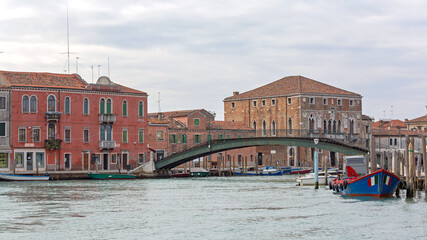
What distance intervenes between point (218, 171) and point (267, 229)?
38.9 metres

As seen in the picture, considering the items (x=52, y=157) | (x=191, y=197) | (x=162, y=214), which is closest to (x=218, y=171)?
(x=52, y=157)

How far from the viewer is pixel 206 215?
27.2m

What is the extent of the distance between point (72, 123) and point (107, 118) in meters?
2.59

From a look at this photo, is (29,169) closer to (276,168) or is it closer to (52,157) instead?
(52,157)

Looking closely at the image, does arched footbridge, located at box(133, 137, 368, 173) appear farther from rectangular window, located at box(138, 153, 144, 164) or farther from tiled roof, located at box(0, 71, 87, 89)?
tiled roof, located at box(0, 71, 87, 89)

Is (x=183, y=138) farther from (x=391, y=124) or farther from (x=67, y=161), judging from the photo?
(x=391, y=124)

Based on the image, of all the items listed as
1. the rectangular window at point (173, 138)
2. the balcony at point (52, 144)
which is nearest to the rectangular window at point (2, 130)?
the balcony at point (52, 144)

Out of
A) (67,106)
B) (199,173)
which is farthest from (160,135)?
(67,106)

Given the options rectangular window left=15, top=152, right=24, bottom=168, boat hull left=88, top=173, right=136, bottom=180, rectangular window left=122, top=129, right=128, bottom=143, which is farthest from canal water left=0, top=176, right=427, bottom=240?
rectangular window left=122, top=129, right=128, bottom=143

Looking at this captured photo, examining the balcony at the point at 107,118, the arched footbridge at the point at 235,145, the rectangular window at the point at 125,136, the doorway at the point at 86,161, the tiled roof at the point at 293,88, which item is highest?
the tiled roof at the point at 293,88

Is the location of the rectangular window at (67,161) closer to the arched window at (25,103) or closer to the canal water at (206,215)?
the arched window at (25,103)

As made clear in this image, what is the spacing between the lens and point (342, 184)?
3450 centimetres

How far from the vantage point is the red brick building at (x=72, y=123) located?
5322 cm

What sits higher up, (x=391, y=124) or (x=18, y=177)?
(x=391, y=124)
